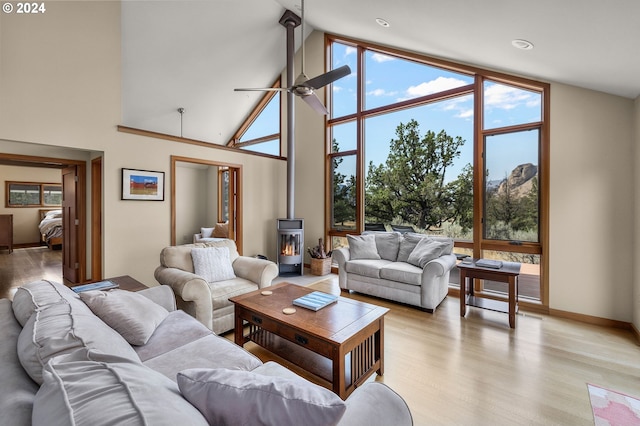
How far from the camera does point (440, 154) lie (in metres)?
4.38

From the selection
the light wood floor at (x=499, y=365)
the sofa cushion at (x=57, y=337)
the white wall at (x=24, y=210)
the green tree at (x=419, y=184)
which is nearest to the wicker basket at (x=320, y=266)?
the green tree at (x=419, y=184)

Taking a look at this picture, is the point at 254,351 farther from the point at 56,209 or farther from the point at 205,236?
the point at 56,209

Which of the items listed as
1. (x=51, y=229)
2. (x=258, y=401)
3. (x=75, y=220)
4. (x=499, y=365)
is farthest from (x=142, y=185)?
(x=51, y=229)

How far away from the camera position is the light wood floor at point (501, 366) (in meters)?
1.86

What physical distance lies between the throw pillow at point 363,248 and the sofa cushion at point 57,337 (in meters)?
3.40

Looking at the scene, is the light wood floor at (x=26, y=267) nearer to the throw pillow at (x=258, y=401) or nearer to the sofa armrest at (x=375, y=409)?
the throw pillow at (x=258, y=401)

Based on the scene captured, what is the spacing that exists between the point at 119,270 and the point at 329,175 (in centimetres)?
372

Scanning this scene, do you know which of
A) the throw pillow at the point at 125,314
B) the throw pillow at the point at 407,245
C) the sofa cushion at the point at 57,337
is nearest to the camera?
the sofa cushion at the point at 57,337

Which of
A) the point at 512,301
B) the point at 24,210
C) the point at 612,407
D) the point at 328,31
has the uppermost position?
the point at 328,31

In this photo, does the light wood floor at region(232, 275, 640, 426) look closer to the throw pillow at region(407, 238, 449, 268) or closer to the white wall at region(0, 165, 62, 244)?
the throw pillow at region(407, 238, 449, 268)

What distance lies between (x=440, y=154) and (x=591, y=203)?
6.13ft

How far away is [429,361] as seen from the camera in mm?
2424

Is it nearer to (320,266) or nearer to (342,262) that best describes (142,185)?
(342,262)

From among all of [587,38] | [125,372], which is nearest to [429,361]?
[125,372]
